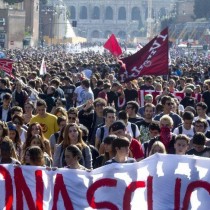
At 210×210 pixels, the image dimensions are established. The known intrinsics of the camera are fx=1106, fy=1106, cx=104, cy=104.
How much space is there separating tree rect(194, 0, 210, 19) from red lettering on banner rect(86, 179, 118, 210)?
369 feet

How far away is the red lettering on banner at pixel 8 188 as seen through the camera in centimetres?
752

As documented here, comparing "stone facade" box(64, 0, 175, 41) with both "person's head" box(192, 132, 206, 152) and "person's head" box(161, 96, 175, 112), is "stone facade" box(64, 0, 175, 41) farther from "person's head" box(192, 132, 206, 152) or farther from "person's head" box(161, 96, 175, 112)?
"person's head" box(192, 132, 206, 152)

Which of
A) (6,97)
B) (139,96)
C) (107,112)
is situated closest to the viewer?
(107,112)

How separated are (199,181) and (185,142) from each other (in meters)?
1.84

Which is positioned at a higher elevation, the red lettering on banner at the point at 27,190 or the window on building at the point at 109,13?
the red lettering on banner at the point at 27,190

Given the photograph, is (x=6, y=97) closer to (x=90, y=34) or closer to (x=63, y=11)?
(x=63, y=11)

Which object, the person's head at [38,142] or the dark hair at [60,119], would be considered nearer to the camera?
the person's head at [38,142]

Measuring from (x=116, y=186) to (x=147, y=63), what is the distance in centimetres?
1031

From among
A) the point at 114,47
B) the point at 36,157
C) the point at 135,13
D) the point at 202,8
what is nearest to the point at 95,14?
the point at 135,13

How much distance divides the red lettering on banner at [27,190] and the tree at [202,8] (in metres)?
113

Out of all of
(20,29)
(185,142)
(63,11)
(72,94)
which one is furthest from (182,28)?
(185,142)

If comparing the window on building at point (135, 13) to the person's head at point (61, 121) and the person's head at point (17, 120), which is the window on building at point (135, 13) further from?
the person's head at point (17, 120)

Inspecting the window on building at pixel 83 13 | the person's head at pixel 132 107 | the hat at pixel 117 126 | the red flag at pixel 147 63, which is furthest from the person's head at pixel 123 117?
the window on building at pixel 83 13

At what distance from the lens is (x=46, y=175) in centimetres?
763
